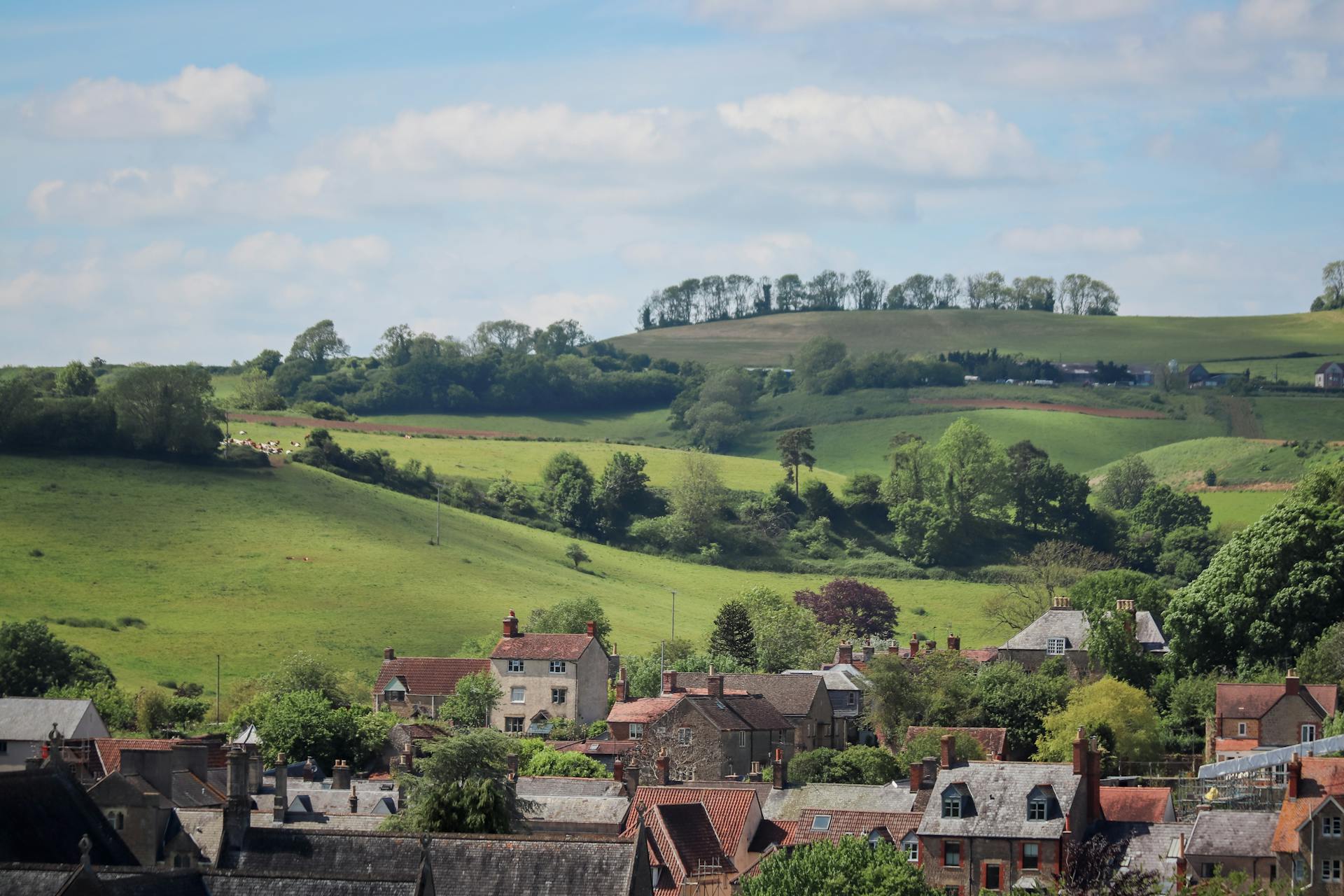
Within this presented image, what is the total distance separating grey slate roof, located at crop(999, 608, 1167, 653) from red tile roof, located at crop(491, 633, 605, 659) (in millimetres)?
23510

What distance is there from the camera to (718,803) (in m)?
71.7

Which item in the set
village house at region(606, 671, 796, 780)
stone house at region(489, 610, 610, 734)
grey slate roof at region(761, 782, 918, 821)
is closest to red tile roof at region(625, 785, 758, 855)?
grey slate roof at region(761, 782, 918, 821)

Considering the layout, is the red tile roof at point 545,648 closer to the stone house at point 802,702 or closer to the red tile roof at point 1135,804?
the stone house at point 802,702

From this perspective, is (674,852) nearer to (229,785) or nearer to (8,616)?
(229,785)

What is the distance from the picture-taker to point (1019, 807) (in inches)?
2709

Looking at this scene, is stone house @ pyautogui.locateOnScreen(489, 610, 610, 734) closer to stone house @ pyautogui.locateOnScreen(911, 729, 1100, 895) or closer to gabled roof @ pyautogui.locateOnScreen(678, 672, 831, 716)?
gabled roof @ pyautogui.locateOnScreen(678, 672, 831, 716)

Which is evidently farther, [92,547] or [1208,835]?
[92,547]

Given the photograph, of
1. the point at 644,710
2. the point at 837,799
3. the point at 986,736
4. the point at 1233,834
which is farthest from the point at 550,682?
the point at 1233,834

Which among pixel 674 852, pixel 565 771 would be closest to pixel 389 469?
pixel 565 771

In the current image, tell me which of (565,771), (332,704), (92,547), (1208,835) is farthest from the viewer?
(92,547)

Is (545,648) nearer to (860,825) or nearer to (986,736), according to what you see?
(986,736)

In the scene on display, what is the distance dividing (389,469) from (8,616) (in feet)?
196

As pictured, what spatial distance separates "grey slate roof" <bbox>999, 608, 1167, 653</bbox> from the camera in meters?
108

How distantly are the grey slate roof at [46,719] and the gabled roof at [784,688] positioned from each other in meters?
31.7
